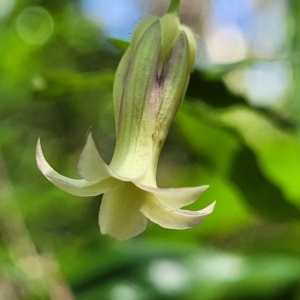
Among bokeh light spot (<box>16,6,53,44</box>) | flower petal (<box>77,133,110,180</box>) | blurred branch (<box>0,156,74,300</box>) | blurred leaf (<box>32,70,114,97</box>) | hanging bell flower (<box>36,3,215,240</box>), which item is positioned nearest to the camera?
flower petal (<box>77,133,110,180</box>)

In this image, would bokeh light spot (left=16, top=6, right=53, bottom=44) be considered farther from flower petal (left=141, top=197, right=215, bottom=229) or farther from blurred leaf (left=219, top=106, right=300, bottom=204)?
flower petal (left=141, top=197, right=215, bottom=229)

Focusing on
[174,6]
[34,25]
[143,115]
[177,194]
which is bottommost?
[177,194]

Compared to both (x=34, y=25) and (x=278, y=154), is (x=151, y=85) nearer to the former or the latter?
(x=278, y=154)

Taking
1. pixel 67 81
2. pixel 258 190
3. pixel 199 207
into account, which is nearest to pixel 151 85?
pixel 67 81

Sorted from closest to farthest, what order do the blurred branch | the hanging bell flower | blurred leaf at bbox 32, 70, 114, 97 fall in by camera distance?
the hanging bell flower, blurred leaf at bbox 32, 70, 114, 97, the blurred branch

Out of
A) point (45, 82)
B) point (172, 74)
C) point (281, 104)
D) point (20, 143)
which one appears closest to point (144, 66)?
point (172, 74)

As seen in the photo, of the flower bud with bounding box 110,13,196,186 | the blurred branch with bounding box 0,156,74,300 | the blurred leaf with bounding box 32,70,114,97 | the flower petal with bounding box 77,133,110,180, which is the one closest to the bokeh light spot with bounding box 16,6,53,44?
the blurred branch with bounding box 0,156,74,300

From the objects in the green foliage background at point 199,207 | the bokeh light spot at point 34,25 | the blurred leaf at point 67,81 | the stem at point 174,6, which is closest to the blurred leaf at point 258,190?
the green foliage background at point 199,207
